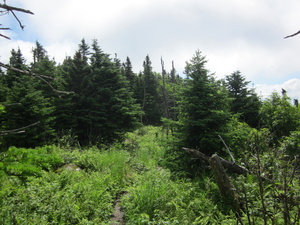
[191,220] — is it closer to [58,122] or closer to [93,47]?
[58,122]

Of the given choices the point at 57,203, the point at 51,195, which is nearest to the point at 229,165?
the point at 57,203

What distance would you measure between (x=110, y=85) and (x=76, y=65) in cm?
362

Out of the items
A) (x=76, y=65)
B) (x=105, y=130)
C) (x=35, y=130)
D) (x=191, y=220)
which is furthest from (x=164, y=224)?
(x=76, y=65)

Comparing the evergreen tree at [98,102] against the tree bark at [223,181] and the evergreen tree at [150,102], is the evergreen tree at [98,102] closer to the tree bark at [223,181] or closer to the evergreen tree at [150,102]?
the tree bark at [223,181]

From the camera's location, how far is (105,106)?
15.6m

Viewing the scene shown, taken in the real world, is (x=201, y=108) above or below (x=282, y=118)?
above

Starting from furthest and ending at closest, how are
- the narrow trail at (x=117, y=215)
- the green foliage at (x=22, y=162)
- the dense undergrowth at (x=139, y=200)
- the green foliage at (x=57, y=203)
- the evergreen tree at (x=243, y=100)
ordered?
the evergreen tree at (x=243, y=100) < the narrow trail at (x=117, y=215) < the green foliage at (x=57, y=203) < the dense undergrowth at (x=139, y=200) < the green foliage at (x=22, y=162)

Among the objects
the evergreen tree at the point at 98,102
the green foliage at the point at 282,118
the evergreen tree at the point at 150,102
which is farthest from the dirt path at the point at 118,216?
the evergreen tree at the point at 150,102

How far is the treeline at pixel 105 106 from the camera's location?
7.63 m

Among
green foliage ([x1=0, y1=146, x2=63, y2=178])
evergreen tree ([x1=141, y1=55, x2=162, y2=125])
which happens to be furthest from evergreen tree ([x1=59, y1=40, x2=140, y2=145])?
evergreen tree ([x1=141, y1=55, x2=162, y2=125])

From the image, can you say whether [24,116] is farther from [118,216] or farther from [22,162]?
[22,162]

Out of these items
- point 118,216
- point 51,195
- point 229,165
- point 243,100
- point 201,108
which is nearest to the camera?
point 51,195

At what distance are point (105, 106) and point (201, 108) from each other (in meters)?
9.95

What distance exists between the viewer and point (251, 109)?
58.4ft
